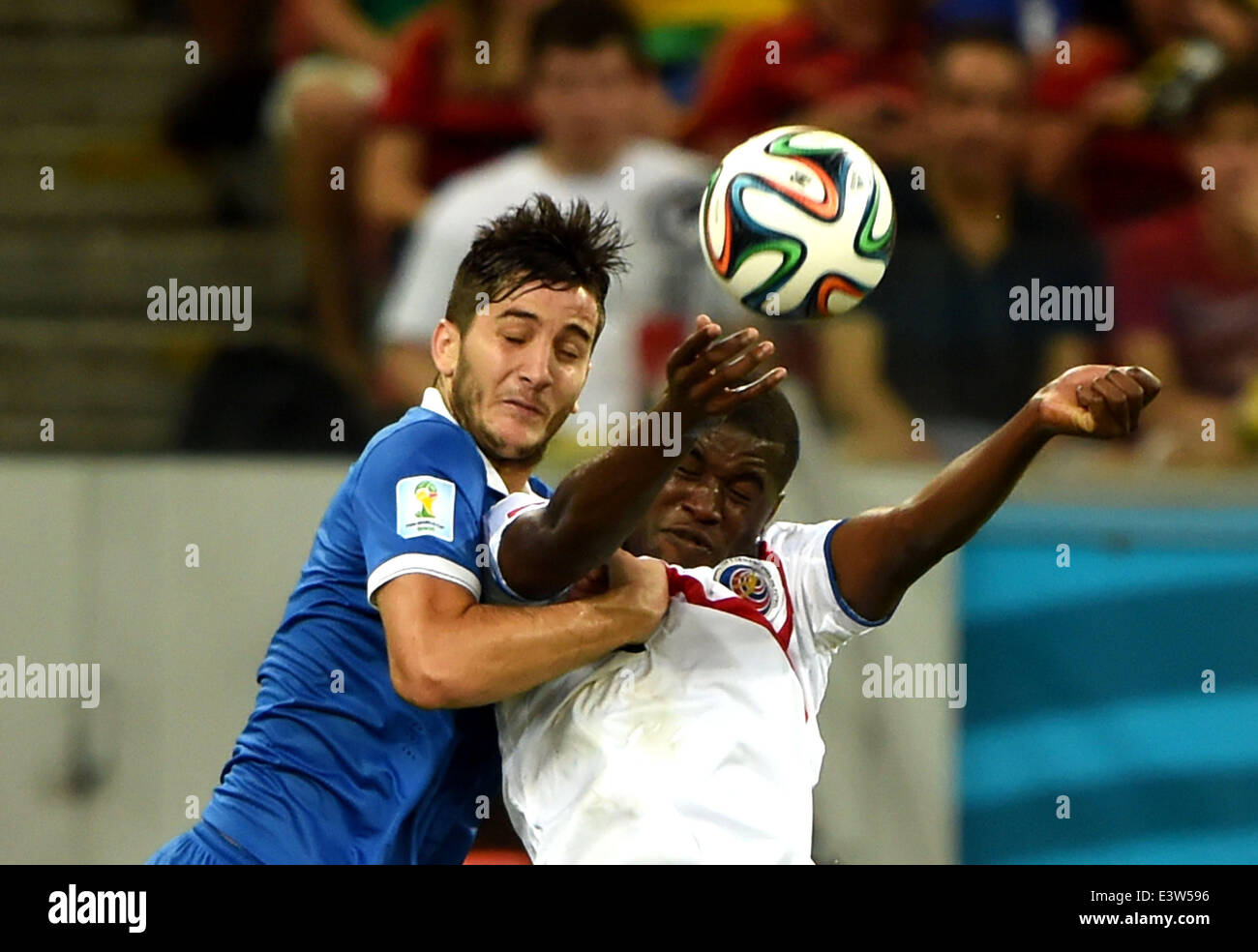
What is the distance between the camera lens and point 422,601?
11.7 feet

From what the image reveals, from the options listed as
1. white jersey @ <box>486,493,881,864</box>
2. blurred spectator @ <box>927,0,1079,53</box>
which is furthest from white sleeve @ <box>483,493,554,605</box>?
blurred spectator @ <box>927,0,1079,53</box>

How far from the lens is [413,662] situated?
11.5 feet

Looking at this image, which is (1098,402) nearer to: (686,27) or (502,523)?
(502,523)

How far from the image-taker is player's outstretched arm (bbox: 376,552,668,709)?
348 cm

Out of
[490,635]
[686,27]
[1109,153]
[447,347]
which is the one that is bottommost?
[490,635]

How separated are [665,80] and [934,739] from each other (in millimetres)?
2496

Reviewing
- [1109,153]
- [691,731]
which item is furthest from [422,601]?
[1109,153]

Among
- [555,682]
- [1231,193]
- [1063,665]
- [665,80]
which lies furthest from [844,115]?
[555,682]

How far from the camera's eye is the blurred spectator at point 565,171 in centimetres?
636

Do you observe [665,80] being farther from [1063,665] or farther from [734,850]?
[734,850]

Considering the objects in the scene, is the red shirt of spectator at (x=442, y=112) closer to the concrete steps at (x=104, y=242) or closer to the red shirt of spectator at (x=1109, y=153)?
the concrete steps at (x=104, y=242)

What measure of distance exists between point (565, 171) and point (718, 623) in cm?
304

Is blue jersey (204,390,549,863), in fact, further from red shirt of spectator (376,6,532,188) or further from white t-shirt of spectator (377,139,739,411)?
red shirt of spectator (376,6,532,188)

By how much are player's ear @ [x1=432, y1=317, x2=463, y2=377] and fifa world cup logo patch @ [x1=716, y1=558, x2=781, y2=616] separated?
654 mm
